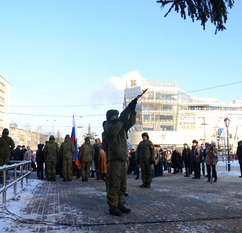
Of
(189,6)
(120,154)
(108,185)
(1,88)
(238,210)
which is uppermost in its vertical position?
(1,88)

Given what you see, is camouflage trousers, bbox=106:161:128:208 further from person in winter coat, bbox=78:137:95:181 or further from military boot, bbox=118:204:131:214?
person in winter coat, bbox=78:137:95:181

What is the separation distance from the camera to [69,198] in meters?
8.02

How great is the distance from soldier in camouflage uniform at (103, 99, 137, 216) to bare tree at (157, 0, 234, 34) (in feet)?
6.81

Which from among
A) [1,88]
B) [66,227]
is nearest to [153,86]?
[1,88]

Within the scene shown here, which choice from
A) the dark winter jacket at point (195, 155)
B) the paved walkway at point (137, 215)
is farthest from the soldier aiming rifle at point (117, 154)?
the dark winter jacket at point (195, 155)

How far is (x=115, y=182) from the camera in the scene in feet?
19.5

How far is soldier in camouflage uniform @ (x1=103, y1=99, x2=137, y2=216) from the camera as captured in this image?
592 centimetres

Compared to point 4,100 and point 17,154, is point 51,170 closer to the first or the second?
point 17,154

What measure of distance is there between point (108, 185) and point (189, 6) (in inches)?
133

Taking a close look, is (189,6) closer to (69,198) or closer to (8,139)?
(69,198)

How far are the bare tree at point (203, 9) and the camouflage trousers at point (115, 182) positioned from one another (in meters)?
2.95

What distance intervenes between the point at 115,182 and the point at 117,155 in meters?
0.48

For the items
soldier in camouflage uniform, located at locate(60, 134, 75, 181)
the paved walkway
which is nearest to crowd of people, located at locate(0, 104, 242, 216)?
soldier in camouflage uniform, located at locate(60, 134, 75, 181)

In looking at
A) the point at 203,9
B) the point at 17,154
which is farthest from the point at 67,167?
the point at 203,9
